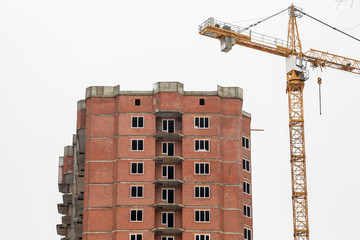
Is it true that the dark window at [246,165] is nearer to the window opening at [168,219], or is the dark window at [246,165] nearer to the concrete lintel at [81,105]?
the window opening at [168,219]

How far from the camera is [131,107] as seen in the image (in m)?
144

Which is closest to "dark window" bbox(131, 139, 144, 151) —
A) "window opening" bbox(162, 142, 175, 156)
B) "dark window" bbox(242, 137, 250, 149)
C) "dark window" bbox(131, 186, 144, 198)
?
"window opening" bbox(162, 142, 175, 156)

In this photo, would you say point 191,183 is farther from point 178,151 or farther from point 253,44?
point 253,44

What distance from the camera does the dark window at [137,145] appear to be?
14165 cm

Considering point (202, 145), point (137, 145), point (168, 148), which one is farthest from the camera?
point (168, 148)

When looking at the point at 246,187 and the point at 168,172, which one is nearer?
the point at 168,172

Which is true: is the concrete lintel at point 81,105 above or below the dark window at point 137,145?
above

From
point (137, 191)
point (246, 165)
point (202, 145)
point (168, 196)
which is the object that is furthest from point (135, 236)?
point (246, 165)

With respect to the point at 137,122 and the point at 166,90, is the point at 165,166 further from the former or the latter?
the point at 166,90

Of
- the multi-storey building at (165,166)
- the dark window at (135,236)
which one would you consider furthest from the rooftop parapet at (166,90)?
the dark window at (135,236)

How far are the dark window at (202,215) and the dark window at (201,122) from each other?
1348cm

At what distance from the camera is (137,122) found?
5630 inches

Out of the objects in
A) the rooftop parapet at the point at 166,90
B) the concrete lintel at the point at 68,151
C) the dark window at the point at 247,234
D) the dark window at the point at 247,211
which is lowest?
the dark window at the point at 247,234

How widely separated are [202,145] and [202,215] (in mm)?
11025
